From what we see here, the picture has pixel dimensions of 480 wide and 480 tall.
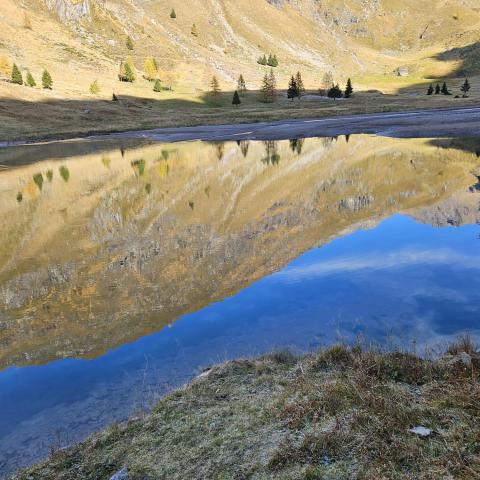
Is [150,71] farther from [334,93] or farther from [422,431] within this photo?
[422,431]

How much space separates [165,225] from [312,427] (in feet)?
60.6

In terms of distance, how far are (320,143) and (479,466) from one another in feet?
168

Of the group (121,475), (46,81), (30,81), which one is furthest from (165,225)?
(30,81)

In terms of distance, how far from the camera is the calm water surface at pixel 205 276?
33.1 feet

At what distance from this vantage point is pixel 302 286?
14711 mm

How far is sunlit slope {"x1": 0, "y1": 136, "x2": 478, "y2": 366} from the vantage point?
45.2 ft

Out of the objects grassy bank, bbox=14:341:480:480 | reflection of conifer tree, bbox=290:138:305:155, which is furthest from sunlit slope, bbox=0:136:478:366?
grassy bank, bbox=14:341:480:480

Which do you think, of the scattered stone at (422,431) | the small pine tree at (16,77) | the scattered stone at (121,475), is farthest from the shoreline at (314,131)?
the scattered stone at (121,475)

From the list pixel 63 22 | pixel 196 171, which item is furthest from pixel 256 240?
pixel 63 22

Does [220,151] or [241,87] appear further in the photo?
[241,87]

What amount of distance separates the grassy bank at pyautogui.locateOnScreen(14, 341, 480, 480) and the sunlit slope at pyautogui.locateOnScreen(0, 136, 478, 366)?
507cm

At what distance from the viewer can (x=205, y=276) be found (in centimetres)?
1634

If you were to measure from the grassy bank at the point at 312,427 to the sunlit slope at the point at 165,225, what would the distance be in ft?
16.6

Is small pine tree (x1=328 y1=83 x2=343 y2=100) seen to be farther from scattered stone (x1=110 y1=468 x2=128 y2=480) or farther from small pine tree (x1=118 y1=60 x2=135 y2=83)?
scattered stone (x1=110 y1=468 x2=128 y2=480)
